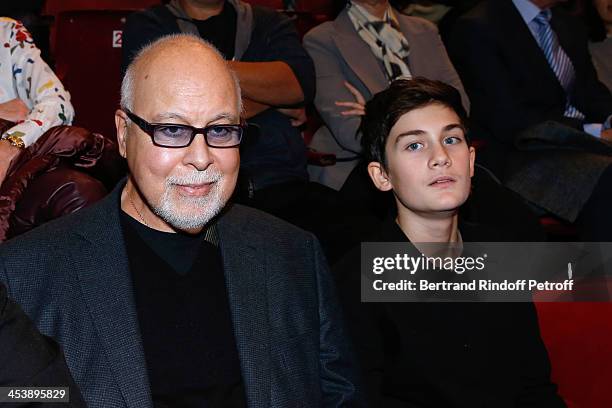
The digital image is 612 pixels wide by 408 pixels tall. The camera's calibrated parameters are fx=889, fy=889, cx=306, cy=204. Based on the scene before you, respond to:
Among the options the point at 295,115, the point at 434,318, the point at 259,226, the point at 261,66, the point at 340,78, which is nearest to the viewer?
the point at 259,226

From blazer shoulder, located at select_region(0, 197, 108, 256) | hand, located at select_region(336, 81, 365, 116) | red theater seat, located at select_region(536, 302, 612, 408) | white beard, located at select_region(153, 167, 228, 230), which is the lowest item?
red theater seat, located at select_region(536, 302, 612, 408)

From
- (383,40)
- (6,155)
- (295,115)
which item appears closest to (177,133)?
(6,155)

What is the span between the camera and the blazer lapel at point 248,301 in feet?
6.03

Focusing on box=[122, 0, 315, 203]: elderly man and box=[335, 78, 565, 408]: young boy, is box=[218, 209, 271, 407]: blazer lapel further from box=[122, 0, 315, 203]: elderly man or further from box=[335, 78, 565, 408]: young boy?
box=[122, 0, 315, 203]: elderly man

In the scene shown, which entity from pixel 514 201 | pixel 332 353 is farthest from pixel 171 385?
pixel 514 201

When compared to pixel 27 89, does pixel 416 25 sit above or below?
above

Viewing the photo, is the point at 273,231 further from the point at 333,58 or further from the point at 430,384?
the point at 333,58

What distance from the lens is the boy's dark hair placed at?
7.93 ft

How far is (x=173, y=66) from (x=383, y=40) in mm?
2081

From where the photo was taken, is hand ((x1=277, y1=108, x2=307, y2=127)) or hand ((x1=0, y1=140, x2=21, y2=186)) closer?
hand ((x1=0, y1=140, x2=21, y2=186))

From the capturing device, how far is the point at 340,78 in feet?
12.1

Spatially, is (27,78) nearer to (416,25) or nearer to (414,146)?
(414,146)

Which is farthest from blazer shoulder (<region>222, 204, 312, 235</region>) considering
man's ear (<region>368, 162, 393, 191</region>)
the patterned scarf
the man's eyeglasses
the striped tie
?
the striped tie

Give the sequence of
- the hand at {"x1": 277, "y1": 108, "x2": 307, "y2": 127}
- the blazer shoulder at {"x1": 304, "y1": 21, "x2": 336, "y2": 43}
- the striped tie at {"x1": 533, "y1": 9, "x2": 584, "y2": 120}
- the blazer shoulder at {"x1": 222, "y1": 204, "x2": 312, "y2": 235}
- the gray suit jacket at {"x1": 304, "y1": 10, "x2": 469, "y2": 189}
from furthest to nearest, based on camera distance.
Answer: the striped tie at {"x1": 533, "y1": 9, "x2": 584, "y2": 120} → the blazer shoulder at {"x1": 304, "y1": 21, "x2": 336, "y2": 43} → the gray suit jacket at {"x1": 304, "y1": 10, "x2": 469, "y2": 189} → the hand at {"x1": 277, "y1": 108, "x2": 307, "y2": 127} → the blazer shoulder at {"x1": 222, "y1": 204, "x2": 312, "y2": 235}
